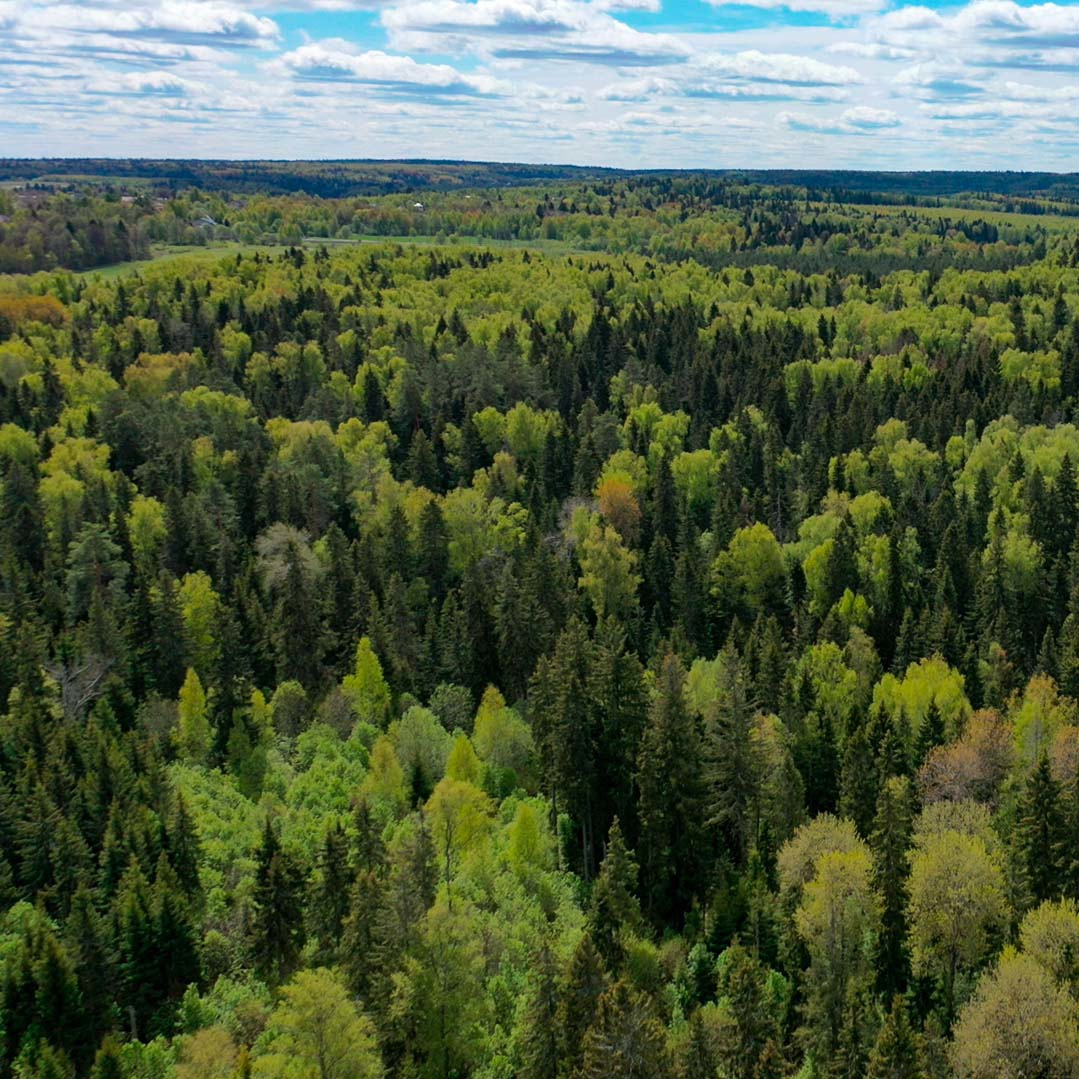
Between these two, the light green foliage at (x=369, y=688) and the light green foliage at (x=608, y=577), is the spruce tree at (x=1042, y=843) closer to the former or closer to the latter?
the light green foliage at (x=369, y=688)

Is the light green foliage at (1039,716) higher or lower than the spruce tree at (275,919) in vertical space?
higher

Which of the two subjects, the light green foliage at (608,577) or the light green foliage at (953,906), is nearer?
the light green foliage at (953,906)

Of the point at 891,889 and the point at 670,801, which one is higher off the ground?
the point at 891,889

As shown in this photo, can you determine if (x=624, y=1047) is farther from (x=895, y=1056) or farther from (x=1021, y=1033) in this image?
(x=1021, y=1033)

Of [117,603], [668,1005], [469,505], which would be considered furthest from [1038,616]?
[117,603]

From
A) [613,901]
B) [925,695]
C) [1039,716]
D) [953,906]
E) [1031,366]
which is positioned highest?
[1031,366]

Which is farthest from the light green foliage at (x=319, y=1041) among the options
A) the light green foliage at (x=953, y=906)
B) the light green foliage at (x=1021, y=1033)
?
the light green foliage at (x=953, y=906)

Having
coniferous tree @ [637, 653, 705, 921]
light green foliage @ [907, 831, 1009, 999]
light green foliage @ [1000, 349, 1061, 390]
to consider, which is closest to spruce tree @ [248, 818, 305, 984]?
coniferous tree @ [637, 653, 705, 921]

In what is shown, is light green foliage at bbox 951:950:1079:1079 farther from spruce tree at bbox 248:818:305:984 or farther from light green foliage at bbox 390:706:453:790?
light green foliage at bbox 390:706:453:790

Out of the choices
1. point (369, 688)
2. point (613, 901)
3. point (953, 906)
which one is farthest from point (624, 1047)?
point (369, 688)
